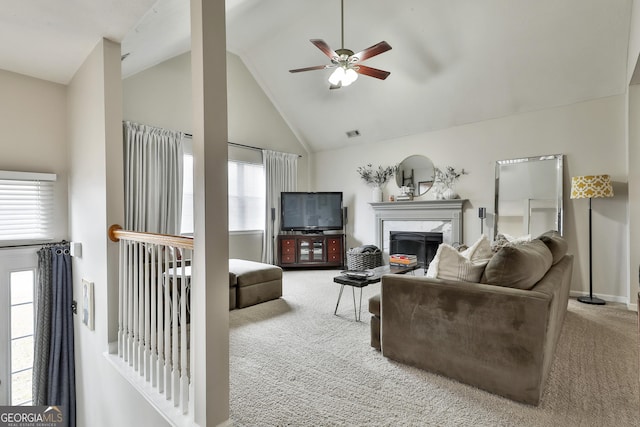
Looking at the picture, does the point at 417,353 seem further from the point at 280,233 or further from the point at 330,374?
the point at 280,233

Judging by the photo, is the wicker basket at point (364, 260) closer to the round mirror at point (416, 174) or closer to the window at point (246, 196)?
the round mirror at point (416, 174)

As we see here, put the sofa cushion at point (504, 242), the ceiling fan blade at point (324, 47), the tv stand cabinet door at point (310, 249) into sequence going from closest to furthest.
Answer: the sofa cushion at point (504, 242) < the ceiling fan blade at point (324, 47) < the tv stand cabinet door at point (310, 249)

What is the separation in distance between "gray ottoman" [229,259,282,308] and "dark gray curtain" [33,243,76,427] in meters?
1.52

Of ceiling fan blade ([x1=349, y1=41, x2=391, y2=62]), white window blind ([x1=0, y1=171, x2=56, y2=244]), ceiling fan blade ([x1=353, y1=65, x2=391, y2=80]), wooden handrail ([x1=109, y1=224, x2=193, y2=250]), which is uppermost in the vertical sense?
ceiling fan blade ([x1=349, y1=41, x2=391, y2=62])

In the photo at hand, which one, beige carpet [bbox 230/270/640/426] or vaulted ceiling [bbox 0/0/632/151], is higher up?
vaulted ceiling [bbox 0/0/632/151]

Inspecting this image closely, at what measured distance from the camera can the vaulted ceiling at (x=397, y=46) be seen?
2.30 meters

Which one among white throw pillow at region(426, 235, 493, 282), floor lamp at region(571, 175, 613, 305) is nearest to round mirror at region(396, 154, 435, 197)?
floor lamp at region(571, 175, 613, 305)

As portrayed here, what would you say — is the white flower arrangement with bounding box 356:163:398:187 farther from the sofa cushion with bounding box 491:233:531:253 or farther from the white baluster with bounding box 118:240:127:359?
the white baluster with bounding box 118:240:127:359

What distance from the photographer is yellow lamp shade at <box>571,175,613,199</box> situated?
11.5 feet

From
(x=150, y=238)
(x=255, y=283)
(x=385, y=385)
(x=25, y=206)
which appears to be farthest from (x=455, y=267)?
(x=25, y=206)

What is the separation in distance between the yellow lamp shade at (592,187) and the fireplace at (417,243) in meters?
1.94

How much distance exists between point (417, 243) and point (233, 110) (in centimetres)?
400

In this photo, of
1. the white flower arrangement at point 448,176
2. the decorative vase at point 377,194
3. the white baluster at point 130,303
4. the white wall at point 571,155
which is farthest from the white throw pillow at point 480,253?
the decorative vase at point 377,194

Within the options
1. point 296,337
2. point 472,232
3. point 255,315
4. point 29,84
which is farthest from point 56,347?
point 472,232
